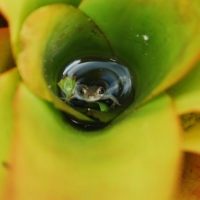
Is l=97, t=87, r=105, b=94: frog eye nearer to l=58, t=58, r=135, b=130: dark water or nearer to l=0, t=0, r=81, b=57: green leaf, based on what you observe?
l=58, t=58, r=135, b=130: dark water

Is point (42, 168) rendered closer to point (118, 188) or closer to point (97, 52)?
point (118, 188)

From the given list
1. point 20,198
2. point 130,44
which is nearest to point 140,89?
point 130,44

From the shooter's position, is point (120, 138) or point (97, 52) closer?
point (120, 138)

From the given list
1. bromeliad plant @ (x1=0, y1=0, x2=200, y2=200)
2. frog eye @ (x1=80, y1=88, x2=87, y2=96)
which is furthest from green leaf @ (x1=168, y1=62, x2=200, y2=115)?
frog eye @ (x1=80, y1=88, x2=87, y2=96)

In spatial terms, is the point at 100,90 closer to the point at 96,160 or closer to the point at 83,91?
the point at 83,91

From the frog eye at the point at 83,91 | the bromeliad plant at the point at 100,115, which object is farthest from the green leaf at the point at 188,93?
the frog eye at the point at 83,91

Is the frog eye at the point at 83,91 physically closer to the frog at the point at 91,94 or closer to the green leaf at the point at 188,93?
the frog at the point at 91,94
